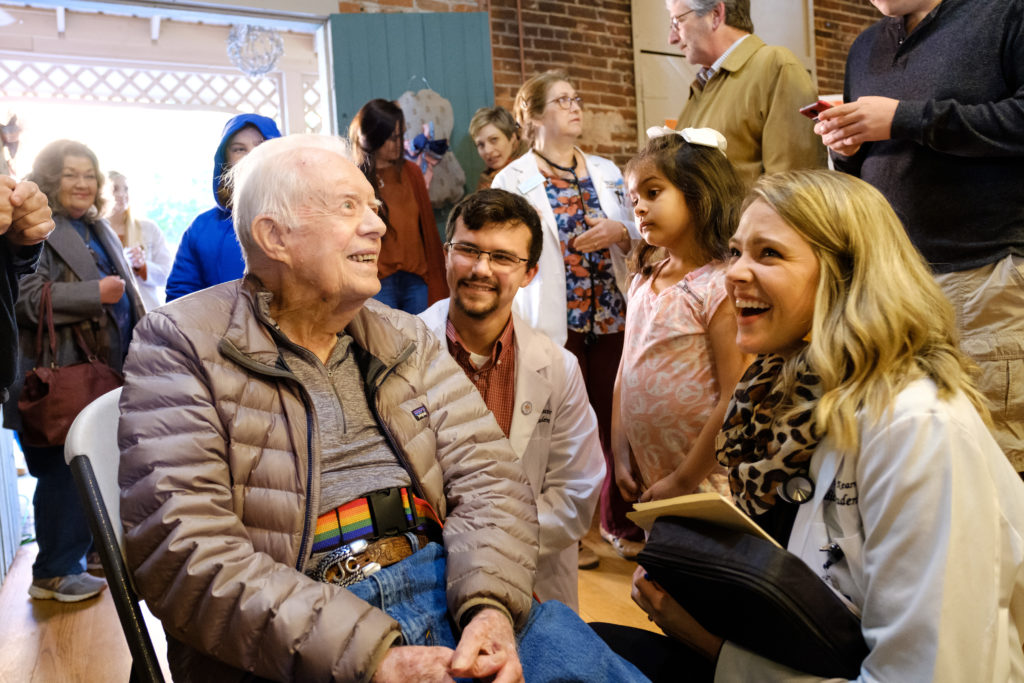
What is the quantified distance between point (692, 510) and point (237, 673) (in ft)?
2.30

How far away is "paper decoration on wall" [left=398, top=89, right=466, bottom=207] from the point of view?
4395mm

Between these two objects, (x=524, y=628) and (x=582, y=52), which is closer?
(x=524, y=628)

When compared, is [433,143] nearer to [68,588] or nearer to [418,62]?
[418,62]

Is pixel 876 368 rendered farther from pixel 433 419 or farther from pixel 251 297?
pixel 251 297

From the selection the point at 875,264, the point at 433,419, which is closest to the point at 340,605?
the point at 433,419

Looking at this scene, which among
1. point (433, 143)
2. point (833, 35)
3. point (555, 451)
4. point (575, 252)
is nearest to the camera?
point (555, 451)

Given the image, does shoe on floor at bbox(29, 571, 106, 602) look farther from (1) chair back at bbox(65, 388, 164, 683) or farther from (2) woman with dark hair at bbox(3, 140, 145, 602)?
(1) chair back at bbox(65, 388, 164, 683)

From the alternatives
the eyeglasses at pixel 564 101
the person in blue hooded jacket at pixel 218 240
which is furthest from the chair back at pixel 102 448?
the eyeglasses at pixel 564 101

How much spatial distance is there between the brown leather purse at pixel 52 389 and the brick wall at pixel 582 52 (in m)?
2.89

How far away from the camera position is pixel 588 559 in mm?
2977

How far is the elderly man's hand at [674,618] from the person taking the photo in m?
1.28

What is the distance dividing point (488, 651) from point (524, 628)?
14cm

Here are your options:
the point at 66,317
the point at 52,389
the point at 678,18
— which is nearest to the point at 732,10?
the point at 678,18

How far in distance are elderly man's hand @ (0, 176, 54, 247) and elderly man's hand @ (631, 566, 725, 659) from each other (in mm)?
1348
